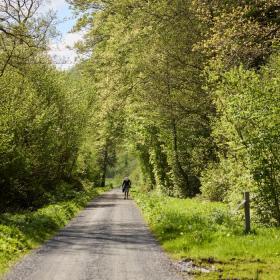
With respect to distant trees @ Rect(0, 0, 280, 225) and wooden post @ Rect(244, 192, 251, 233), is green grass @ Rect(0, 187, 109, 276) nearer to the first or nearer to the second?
distant trees @ Rect(0, 0, 280, 225)

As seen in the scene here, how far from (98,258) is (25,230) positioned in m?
5.70

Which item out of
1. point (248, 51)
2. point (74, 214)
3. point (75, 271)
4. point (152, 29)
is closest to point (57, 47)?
A: point (152, 29)

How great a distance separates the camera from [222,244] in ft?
46.4

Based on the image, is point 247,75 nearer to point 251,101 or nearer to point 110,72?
point 251,101

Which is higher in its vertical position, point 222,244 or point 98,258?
point 222,244

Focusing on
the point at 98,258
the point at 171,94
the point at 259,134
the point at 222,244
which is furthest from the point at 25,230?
the point at 171,94

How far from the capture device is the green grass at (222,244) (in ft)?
37.2

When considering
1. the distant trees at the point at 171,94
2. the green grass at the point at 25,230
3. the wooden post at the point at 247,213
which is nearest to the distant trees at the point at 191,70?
the distant trees at the point at 171,94

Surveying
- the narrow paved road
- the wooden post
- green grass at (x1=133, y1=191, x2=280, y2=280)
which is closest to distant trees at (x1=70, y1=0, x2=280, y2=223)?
the wooden post

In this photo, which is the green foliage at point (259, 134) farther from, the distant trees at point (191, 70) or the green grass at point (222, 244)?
the green grass at point (222, 244)

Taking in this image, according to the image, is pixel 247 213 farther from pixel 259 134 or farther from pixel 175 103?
pixel 175 103

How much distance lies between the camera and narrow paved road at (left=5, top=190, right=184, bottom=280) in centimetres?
1144

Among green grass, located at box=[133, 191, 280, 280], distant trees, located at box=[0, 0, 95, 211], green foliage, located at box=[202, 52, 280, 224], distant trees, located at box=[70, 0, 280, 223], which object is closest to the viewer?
green grass, located at box=[133, 191, 280, 280]

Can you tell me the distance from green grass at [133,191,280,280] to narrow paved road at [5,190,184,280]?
Answer: 0.74 m
